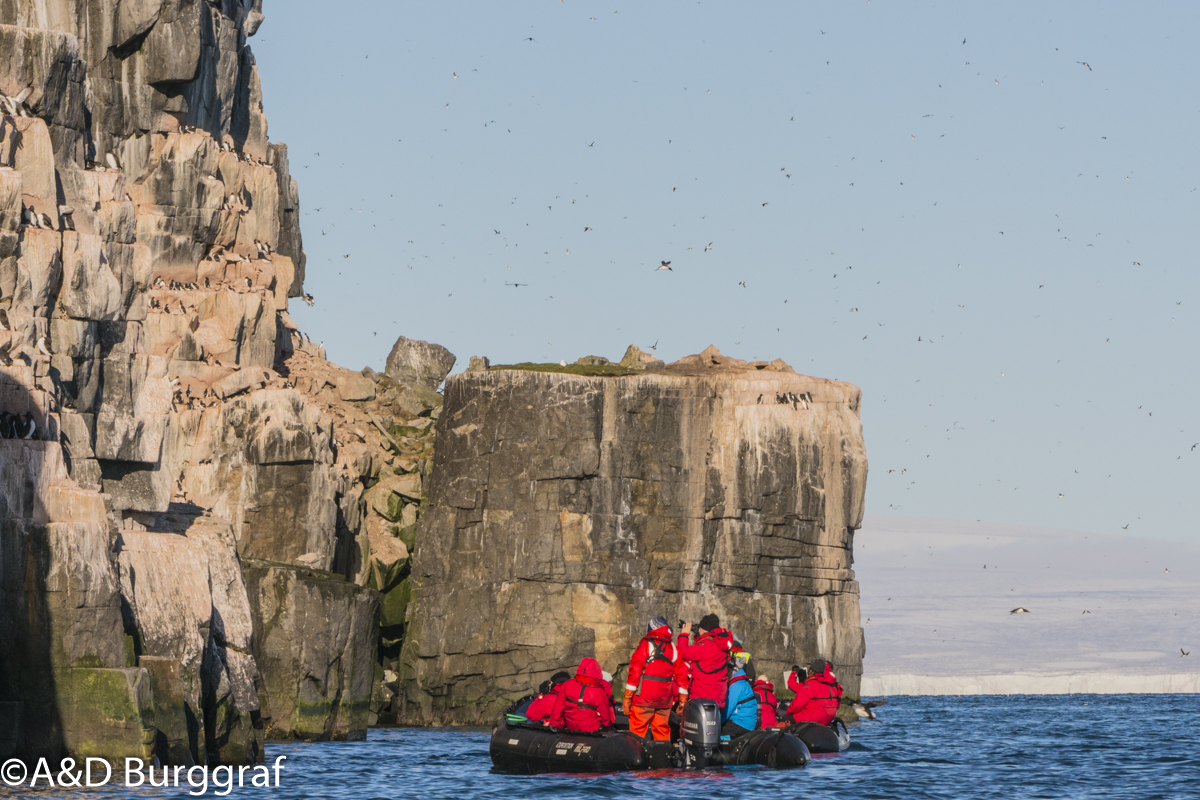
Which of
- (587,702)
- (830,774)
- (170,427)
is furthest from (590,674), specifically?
(170,427)

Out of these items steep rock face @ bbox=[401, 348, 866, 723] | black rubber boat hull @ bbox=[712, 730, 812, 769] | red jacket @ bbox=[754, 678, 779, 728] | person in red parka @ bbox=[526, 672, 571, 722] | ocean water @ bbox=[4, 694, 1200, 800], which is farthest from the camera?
steep rock face @ bbox=[401, 348, 866, 723]

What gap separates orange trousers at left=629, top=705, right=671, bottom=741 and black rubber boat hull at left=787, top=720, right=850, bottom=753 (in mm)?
6269

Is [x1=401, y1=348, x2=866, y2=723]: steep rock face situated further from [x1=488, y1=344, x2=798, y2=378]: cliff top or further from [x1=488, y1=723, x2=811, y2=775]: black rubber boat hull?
[x1=488, y1=723, x2=811, y2=775]: black rubber boat hull

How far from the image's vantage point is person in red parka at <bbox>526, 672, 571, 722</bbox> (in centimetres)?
3497

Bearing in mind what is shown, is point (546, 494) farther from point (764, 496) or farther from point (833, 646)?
point (833, 646)

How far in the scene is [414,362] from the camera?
238ft

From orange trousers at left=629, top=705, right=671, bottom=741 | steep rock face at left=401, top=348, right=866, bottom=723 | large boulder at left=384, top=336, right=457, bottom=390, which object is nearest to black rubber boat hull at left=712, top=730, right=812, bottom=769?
orange trousers at left=629, top=705, right=671, bottom=741

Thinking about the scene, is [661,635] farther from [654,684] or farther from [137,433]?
[137,433]

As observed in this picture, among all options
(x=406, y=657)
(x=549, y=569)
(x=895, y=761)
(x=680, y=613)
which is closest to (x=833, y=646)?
(x=680, y=613)

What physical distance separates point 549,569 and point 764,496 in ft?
28.5

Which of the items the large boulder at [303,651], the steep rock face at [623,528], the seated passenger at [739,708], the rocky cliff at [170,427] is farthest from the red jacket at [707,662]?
the steep rock face at [623,528]

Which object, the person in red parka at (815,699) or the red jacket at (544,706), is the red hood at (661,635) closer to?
the red jacket at (544,706)

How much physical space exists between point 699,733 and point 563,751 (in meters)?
3.33

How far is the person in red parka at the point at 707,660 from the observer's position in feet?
106
